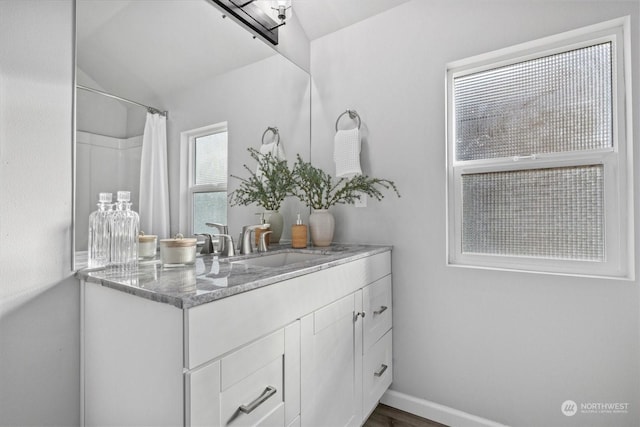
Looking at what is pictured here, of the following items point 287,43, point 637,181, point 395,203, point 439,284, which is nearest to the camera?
point 637,181

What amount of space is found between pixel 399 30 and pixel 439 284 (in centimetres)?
146

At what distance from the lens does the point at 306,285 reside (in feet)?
3.82

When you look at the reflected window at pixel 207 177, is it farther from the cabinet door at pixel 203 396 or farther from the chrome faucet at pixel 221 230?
the cabinet door at pixel 203 396

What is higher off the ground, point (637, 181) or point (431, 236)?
point (637, 181)

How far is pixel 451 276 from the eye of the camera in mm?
1699

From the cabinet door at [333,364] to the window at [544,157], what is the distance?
722mm

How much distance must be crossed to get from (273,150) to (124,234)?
0.99 meters

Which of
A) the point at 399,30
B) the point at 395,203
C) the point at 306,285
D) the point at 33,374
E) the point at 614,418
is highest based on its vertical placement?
the point at 399,30

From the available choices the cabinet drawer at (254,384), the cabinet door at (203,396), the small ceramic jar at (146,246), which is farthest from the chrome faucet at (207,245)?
the cabinet door at (203,396)

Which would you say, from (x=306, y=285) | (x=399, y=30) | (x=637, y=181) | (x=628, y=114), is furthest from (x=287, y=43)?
(x=637, y=181)

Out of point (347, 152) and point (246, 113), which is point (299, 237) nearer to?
point (347, 152)

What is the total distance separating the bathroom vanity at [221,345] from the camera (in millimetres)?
787

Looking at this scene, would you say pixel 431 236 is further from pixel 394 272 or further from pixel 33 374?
pixel 33 374

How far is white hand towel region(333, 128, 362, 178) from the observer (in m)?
1.88
